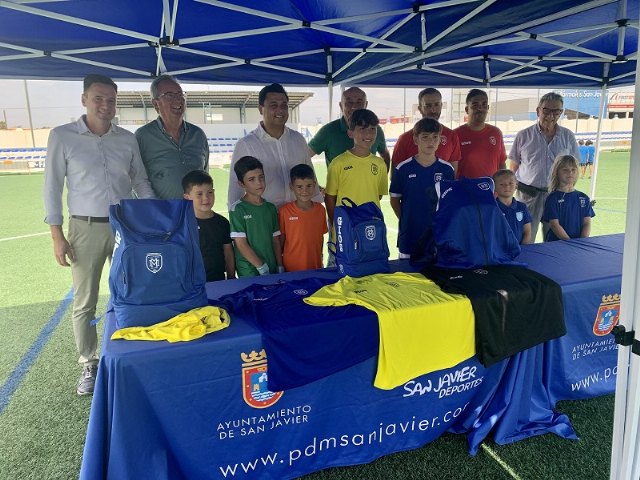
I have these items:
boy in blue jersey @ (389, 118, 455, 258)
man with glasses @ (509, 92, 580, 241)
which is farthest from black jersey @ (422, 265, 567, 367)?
man with glasses @ (509, 92, 580, 241)

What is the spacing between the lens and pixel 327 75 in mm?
4859

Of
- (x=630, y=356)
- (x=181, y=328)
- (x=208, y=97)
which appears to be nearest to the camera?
(x=630, y=356)

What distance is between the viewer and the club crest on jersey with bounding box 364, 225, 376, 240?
229 cm

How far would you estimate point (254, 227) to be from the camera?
2.71 meters

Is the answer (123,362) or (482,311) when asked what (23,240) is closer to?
(123,362)

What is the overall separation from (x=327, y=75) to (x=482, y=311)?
12.0 ft

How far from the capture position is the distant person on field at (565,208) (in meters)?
3.46

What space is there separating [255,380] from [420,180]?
188 centimetres

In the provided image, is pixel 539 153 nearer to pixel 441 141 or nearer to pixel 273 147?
pixel 441 141

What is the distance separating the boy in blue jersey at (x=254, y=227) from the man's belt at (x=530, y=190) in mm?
3015

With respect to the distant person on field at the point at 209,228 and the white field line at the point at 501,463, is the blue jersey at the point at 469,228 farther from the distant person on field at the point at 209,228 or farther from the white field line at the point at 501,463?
the distant person on field at the point at 209,228

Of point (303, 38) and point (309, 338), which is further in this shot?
point (303, 38)

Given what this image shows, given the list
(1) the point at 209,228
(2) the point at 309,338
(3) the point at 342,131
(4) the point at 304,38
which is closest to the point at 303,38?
(4) the point at 304,38

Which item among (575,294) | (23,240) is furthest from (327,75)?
(23,240)
